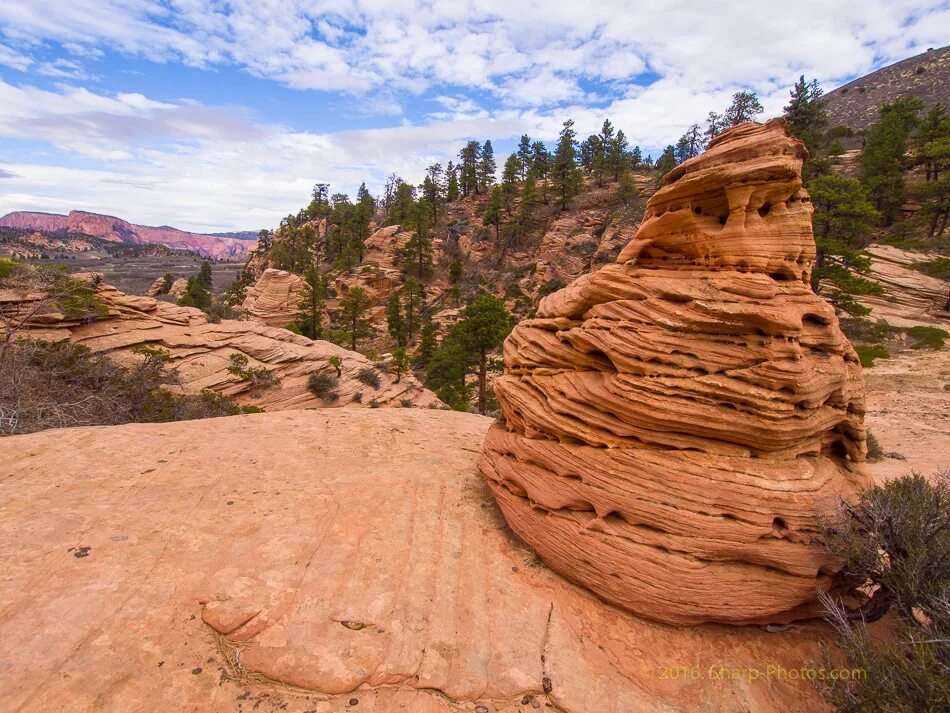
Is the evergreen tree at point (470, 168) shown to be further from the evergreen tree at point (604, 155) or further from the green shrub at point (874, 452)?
the green shrub at point (874, 452)

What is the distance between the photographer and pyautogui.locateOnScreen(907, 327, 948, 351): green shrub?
2357cm

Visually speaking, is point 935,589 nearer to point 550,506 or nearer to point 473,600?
point 550,506

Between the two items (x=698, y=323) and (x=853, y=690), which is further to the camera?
(x=698, y=323)

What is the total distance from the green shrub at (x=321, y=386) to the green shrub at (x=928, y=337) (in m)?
34.9

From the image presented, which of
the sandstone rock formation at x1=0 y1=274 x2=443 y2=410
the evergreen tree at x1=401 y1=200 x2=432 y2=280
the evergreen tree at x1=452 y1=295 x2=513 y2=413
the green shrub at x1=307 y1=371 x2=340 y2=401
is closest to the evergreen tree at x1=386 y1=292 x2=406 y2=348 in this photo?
the evergreen tree at x1=401 y1=200 x2=432 y2=280

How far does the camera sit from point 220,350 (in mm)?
23125

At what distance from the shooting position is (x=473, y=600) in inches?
223

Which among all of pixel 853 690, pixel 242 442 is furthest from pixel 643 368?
pixel 242 442

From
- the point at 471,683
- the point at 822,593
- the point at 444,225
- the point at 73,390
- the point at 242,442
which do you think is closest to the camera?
the point at 471,683

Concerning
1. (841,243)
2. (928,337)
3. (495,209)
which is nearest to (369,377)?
(841,243)

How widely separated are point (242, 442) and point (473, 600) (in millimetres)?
6938

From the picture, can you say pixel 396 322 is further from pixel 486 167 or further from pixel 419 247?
pixel 486 167

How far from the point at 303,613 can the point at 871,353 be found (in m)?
32.4

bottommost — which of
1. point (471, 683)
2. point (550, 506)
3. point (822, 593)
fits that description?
point (471, 683)
